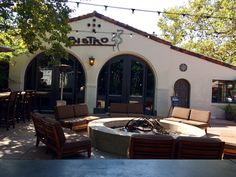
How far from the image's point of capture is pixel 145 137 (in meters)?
5.45

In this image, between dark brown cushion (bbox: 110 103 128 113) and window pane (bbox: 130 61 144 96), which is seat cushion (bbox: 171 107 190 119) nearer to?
dark brown cushion (bbox: 110 103 128 113)

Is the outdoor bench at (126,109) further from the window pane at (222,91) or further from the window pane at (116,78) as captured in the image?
the window pane at (222,91)

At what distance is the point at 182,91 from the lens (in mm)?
15539

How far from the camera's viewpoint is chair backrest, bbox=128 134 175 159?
546cm

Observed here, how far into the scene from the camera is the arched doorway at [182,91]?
610 inches

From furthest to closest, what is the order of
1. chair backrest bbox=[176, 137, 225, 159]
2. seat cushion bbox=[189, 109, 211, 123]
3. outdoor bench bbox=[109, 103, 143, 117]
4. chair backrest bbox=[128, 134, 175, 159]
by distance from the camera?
outdoor bench bbox=[109, 103, 143, 117] < seat cushion bbox=[189, 109, 211, 123] < chair backrest bbox=[176, 137, 225, 159] < chair backrest bbox=[128, 134, 175, 159]

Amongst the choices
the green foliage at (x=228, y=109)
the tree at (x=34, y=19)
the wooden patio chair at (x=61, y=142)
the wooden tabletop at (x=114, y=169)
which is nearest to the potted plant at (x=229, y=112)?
the green foliage at (x=228, y=109)

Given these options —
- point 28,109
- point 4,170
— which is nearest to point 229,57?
point 28,109

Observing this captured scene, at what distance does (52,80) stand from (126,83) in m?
3.82

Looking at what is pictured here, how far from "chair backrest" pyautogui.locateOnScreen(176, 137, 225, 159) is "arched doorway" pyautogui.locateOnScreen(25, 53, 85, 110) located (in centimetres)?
979

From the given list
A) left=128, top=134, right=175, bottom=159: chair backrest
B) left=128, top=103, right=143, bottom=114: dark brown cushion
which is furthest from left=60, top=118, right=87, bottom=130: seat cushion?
left=128, top=134, right=175, bottom=159: chair backrest

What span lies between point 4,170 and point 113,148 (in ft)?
19.0

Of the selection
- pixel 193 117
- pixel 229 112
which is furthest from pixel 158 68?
pixel 229 112

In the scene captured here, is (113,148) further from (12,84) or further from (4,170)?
(12,84)
